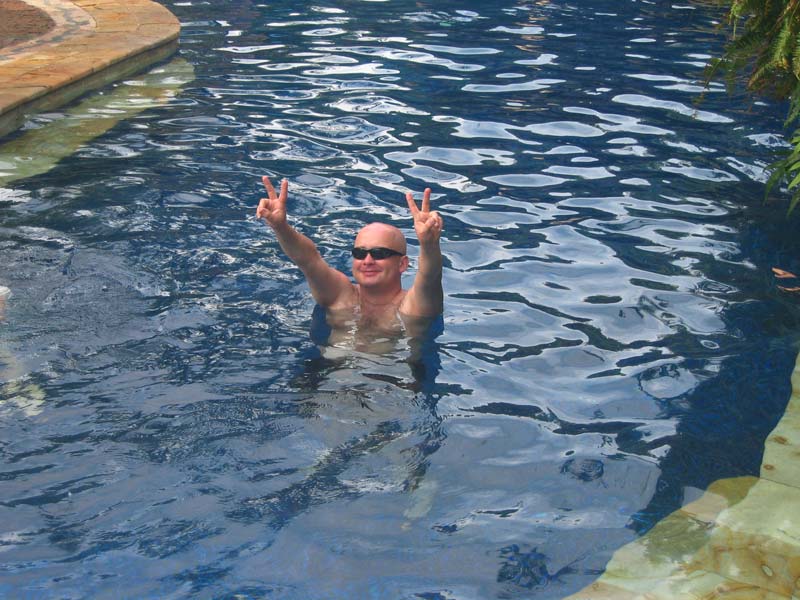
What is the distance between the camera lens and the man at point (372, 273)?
5.16 meters

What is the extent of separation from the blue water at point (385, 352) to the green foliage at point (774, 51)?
965 millimetres

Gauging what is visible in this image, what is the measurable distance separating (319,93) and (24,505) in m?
7.81

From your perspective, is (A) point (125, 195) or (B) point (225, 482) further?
(A) point (125, 195)

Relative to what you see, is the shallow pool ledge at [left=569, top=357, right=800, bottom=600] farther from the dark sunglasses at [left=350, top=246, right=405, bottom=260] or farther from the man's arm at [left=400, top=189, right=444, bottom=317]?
the dark sunglasses at [left=350, top=246, right=405, bottom=260]

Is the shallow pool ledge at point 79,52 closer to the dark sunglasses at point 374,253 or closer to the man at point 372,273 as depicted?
the man at point 372,273

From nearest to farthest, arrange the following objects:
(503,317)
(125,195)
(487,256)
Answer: (503,317) → (487,256) → (125,195)

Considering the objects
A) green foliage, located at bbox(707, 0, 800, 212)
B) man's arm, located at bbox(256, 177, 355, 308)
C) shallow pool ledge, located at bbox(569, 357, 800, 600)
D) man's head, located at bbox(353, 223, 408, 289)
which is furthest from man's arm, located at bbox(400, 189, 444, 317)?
green foliage, located at bbox(707, 0, 800, 212)

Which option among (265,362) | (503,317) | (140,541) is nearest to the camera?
(140,541)

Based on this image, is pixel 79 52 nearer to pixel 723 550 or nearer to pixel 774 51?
pixel 774 51

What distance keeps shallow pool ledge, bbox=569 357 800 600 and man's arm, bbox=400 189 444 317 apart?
1702 mm

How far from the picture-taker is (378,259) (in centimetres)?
550

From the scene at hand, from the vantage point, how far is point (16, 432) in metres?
4.62

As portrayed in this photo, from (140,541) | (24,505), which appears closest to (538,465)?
(140,541)

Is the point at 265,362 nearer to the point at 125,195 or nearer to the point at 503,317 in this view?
the point at 503,317
